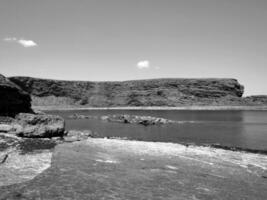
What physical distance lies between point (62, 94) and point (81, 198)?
179024 mm

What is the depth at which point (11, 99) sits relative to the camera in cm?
3625

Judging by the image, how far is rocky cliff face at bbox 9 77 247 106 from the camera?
7096 inches

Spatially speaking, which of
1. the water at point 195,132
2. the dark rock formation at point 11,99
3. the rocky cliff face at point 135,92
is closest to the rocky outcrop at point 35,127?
the dark rock formation at point 11,99

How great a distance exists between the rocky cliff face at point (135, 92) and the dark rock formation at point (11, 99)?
462 feet

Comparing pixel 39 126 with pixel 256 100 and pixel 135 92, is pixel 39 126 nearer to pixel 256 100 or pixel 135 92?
pixel 135 92

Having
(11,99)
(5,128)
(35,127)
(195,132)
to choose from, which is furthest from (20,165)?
(195,132)

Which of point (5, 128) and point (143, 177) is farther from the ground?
point (5, 128)

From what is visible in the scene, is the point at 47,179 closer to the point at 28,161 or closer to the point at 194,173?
the point at 28,161

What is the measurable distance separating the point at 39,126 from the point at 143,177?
1574cm

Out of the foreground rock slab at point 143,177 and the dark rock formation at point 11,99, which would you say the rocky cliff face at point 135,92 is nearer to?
the dark rock formation at point 11,99

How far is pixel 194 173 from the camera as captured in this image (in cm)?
1689

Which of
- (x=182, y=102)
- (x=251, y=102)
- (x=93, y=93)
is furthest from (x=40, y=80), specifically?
(x=251, y=102)

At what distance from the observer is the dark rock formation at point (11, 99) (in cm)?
3544

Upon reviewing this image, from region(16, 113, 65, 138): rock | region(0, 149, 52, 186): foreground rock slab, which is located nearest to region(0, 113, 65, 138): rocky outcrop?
region(16, 113, 65, 138): rock
